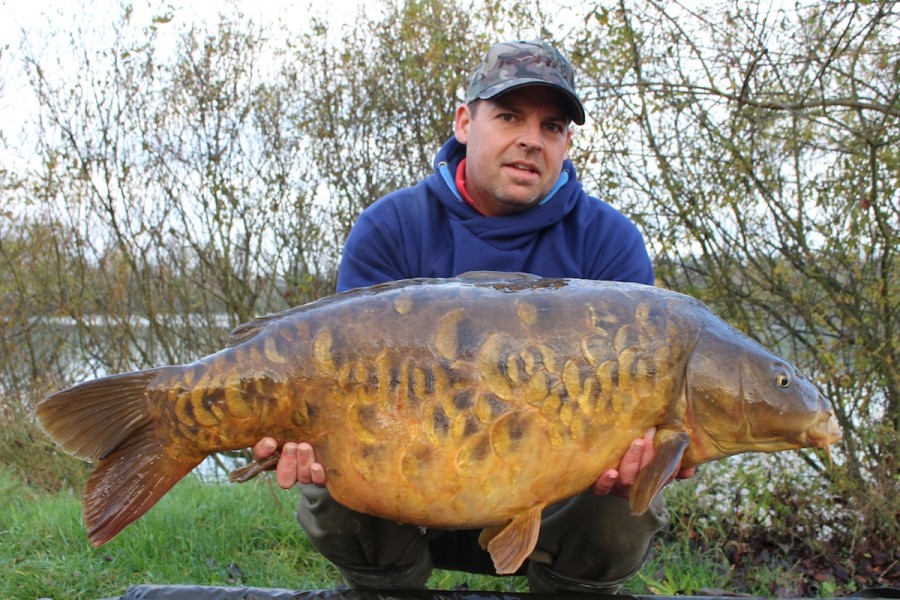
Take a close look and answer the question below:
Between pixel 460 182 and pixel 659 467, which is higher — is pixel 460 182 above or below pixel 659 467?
above

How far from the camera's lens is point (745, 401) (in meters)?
1.31

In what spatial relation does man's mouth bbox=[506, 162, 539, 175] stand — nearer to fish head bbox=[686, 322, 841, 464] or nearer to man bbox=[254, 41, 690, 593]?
man bbox=[254, 41, 690, 593]

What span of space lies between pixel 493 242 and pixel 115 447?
990 millimetres

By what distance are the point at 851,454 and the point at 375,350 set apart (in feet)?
7.03

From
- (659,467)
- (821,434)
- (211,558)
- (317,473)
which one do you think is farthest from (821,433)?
(211,558)

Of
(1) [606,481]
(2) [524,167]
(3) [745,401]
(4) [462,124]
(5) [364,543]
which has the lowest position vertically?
(5) [364,543]

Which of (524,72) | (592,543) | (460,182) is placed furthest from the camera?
(460,182)

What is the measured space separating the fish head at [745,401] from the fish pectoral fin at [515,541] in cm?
29

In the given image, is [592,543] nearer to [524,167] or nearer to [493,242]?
[493,242]

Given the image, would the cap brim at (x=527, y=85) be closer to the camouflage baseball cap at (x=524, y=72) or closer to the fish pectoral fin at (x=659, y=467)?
the camouflage baseball cap at (x=524, y=72)

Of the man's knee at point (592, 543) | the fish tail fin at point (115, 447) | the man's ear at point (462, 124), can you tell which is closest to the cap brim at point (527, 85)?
the man's ear at point (462, 124)

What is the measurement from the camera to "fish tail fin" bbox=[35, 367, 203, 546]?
1.33 meters

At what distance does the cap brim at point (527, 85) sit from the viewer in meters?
1.83

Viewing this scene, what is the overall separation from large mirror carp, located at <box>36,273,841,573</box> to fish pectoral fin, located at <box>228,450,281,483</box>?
0.04 meters
